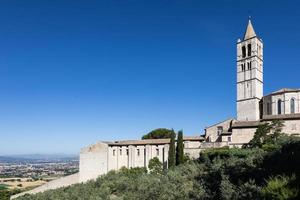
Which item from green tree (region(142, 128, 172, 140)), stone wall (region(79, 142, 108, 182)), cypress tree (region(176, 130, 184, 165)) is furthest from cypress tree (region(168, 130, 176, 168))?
green tree (region(142, 128, 172, 140))

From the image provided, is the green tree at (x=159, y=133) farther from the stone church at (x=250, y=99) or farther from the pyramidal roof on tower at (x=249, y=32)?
the pyramidal roof on tower at (x=249, y=32)

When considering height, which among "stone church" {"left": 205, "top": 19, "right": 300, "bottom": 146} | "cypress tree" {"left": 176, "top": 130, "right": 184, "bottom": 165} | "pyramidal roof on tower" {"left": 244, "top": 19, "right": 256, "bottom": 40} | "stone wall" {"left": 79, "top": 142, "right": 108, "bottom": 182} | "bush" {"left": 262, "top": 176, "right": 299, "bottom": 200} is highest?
"pyramidal roof on tower" {"left": 244, "top": 19, "right": 256, "bottom": 40}

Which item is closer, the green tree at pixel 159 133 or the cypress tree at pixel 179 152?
the cypress tree at pixel 179 152

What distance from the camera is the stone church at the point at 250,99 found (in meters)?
37.8

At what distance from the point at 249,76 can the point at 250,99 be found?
3.60m

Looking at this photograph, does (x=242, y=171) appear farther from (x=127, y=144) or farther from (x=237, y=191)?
(x=127, y=144)

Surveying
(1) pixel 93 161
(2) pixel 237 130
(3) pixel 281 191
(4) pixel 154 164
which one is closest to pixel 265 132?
(2) pixel 237 130

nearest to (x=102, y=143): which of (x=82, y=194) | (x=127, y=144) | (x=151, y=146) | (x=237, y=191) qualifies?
(x=127, y=144)

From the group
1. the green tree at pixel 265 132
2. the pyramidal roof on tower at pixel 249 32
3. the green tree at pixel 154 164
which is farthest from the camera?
the pyramidal roof on tower at pixel 249 32

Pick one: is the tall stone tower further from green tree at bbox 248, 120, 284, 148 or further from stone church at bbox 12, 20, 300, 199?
green tree at bbox 248, 120, 284, 148

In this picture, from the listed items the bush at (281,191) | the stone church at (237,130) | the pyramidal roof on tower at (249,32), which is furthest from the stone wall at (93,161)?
the bush at (281,191)

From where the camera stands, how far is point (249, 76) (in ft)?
167

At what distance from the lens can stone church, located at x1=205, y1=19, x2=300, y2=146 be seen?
Answer: 124 ft

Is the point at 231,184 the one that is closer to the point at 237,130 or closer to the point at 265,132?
the point at 265,132
